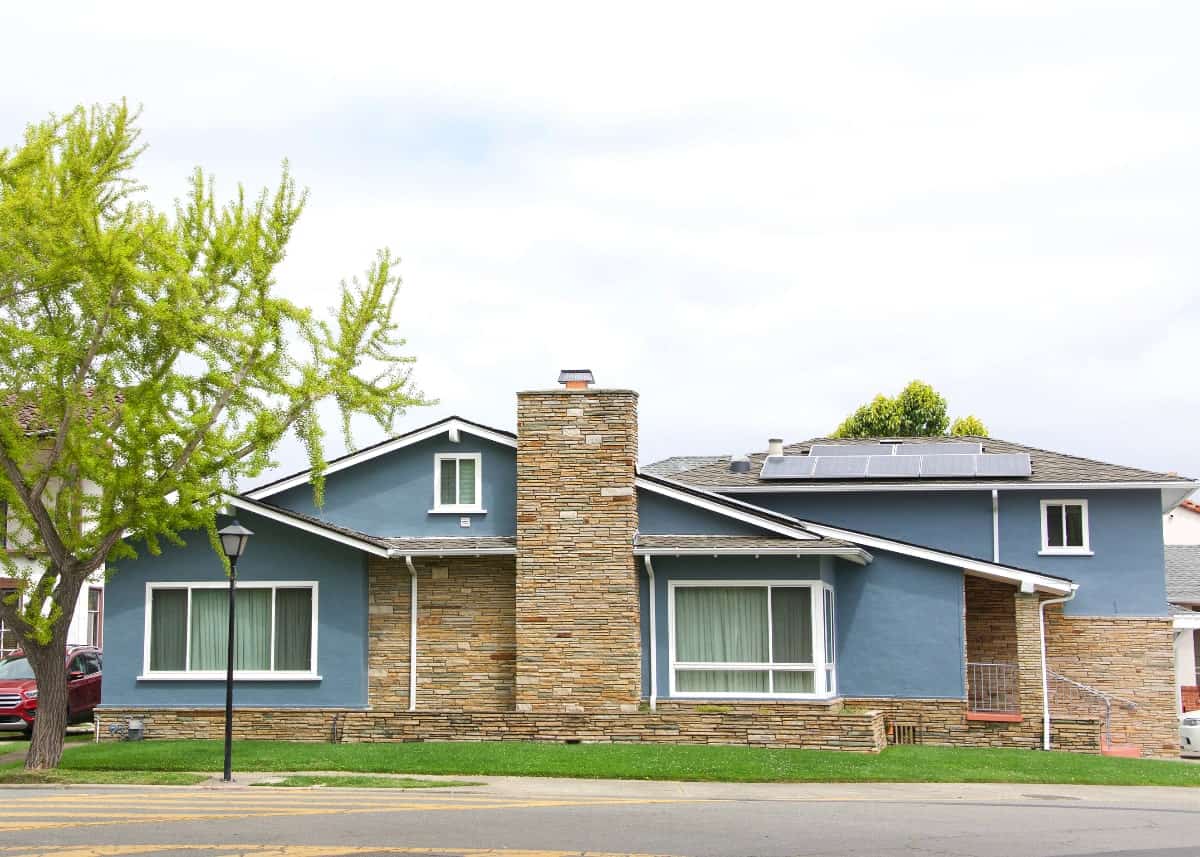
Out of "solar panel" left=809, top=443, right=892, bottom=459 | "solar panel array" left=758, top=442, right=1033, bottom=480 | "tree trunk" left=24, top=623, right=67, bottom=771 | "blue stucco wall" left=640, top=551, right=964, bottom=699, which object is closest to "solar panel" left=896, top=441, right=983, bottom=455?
"solar panel array" left=758, top=442, right=1033, bottom=480

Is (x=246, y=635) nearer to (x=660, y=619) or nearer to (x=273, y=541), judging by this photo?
(x=273, y=541)

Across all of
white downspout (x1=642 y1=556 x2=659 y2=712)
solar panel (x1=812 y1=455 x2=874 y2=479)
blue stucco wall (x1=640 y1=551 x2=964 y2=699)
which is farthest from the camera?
solar panel (x1=812 y1=455 x2=874 y2=479)

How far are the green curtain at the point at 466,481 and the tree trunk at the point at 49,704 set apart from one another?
754 cm

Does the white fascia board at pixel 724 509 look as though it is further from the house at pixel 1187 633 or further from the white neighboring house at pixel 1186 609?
the house at pixel 1187 633

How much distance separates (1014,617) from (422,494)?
1141 cm

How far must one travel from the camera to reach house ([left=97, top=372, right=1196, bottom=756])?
24062 millimetres

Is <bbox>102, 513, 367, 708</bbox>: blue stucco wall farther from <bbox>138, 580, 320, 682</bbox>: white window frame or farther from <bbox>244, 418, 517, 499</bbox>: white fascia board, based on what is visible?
<bbox>244, 418, 517, 499</bbox>: white fascia board

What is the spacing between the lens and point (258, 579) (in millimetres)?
24812

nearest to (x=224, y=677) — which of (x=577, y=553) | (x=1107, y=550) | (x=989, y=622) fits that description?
(x=577, y=553)

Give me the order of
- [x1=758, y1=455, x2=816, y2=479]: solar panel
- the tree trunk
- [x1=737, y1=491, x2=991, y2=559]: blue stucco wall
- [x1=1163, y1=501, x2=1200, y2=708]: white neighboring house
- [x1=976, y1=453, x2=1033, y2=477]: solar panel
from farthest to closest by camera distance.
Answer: [x1=1163, y1=501, x2=1200, y2=708]: white neighboring house
[x1=758, y1=455, x2=816, y2=479]: solar panel
[x1=737, y1=491, x2=991, y2=559]: blue stucco wall
[x1=976, y1=453, x2=1033, y2=477]: solar panel
the tree trunk

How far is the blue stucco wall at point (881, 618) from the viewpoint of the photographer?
80.8 ft

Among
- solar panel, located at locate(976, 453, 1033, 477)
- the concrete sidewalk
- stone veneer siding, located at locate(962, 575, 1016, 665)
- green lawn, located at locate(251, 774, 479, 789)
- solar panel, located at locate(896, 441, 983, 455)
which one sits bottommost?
the concrete sidewalk

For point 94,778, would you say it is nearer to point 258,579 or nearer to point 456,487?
point 258,579

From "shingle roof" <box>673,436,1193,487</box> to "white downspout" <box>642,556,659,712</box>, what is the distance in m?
6.72
